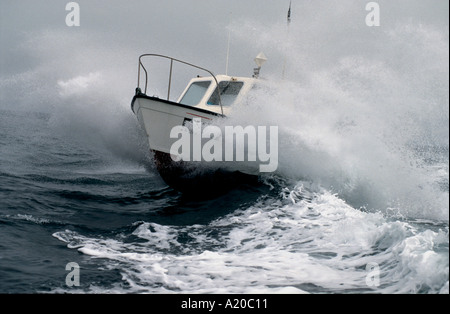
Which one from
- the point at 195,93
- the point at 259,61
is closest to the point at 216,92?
the point at 195,93

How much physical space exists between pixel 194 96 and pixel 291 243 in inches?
255

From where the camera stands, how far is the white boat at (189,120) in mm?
9125

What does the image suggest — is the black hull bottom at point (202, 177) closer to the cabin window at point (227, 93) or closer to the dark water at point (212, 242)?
the dark water at point (212, 242)

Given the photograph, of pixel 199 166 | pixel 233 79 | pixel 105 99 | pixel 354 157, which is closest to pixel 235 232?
pixel 199 166

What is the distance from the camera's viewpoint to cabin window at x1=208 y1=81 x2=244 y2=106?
10754 mm

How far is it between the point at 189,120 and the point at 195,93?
261 cm

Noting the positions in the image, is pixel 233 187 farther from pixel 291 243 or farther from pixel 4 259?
pixel 4 259

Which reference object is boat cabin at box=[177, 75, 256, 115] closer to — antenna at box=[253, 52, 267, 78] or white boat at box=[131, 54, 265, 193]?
white boat at box=[131, 54, 265, 193]

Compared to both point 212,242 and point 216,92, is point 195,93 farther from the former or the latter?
point 212,242

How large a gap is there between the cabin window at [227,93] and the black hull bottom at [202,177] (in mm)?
2005

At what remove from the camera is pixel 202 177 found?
9898 millimetres

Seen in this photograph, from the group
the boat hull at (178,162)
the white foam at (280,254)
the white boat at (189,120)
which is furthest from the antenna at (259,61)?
the white foam at (280,254)

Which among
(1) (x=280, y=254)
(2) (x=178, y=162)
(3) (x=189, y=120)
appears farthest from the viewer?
(2) (x=178, y=162)

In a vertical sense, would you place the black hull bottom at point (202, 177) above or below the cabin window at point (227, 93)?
below
